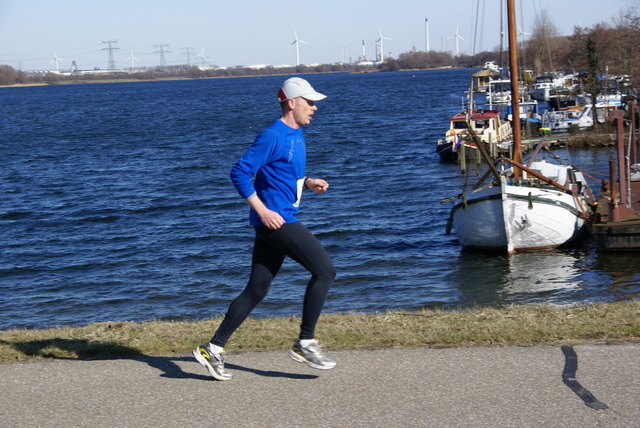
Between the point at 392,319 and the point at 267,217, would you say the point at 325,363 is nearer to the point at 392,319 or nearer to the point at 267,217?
the point at 267,217

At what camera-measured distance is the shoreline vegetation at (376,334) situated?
20.3ft

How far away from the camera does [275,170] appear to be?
5.30 meters

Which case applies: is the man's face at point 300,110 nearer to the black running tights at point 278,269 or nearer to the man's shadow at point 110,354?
the black running tights at point 278,269

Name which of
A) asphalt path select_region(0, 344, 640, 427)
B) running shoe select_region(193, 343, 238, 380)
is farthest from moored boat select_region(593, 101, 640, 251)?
running shoe select_region(193, 343, 238, 380)

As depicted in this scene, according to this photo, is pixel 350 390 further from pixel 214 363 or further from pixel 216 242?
pixel 216 242

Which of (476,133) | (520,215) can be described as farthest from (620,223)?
(476,133)

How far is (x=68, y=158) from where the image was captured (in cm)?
5241

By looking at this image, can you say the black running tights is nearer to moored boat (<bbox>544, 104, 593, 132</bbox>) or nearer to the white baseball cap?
the white baseball cap

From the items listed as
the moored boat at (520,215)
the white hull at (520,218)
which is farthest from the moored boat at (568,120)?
the white hull at (520,218)

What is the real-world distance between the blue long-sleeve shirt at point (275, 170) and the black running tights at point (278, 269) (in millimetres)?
113

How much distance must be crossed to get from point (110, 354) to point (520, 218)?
623 inches

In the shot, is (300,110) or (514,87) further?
(514,87)

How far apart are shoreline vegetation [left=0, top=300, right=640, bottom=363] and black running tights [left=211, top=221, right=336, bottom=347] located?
0.77 metres

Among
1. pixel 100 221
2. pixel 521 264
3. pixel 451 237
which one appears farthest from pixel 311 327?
pixel 100 221
